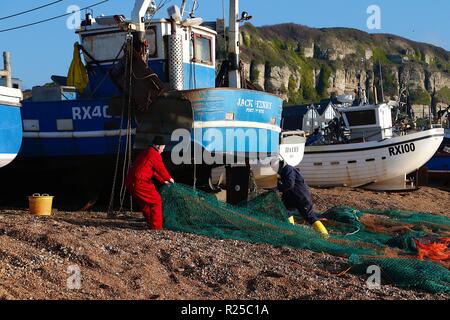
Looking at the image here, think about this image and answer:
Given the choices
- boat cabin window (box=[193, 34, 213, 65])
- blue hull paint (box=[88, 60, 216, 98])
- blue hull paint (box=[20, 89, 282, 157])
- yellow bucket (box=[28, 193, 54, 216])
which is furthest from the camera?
boat cabin window (box=[193, 34, 213, 65])

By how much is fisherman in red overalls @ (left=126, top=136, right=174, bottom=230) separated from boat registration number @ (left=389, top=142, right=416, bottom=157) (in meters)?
12.2

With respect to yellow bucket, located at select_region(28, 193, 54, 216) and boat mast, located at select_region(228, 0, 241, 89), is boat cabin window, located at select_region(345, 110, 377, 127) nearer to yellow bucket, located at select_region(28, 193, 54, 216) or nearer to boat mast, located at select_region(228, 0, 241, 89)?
boat mast, located at select_region(228, 0, 241, 89)

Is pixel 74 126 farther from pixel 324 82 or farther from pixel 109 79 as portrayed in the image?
pixel 324 82

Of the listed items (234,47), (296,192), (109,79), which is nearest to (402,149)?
(234,47)

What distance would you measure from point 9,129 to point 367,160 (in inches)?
489

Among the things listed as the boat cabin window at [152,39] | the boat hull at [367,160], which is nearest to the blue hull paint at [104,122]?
the boat cabin window at [152,39]

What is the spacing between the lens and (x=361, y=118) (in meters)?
21.8

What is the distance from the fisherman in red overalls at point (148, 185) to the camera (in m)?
9.06

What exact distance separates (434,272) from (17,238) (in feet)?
14.2

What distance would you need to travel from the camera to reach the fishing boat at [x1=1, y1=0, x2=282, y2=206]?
37.7 ft

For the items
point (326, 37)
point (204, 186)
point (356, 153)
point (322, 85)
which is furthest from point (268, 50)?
point (204, 186)

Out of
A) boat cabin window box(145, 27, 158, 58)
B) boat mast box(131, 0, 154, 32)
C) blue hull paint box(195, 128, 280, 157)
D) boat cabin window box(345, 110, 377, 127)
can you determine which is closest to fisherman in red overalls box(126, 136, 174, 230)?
blue hull paint box(195, 128, 280, 157)

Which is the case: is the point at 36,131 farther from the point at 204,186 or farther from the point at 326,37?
the point at 326,37
